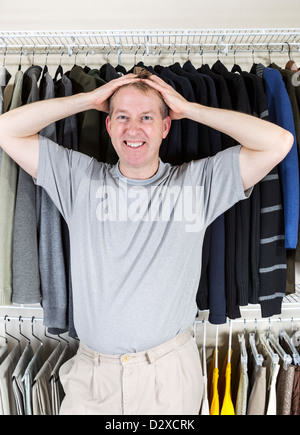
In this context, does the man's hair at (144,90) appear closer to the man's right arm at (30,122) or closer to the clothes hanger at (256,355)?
the man's right arm at (30,122)

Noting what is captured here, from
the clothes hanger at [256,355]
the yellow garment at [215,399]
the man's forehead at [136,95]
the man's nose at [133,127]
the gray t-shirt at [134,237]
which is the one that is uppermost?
the man's forehead at [136,95]

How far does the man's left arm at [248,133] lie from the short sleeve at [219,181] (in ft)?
0.08

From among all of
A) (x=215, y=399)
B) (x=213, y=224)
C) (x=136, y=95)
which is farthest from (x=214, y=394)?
(x=136, y=95)

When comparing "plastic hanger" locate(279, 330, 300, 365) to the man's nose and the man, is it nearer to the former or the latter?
the man

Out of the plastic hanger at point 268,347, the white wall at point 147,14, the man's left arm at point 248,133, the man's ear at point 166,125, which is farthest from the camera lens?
the white wall at point 147,14

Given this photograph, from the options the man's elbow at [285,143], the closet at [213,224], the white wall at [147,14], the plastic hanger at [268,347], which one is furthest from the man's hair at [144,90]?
the plastic hanger at [268,347]

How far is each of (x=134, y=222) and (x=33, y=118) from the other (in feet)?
1.46

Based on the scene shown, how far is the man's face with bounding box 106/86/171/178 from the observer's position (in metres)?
1.04

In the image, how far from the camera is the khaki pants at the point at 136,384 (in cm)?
108

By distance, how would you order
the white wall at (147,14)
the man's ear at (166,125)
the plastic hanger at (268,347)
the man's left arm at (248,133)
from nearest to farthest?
the man's left arm at (248,133) → the man's ear at (166,125) → the plastic hanger at (268,347) → the white wall at (147,14)

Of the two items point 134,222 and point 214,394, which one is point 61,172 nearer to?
point 134,222

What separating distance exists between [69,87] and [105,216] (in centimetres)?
51

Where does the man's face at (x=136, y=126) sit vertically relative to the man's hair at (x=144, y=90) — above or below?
below

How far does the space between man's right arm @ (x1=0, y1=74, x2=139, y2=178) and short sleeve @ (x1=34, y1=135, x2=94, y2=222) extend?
3 cm
